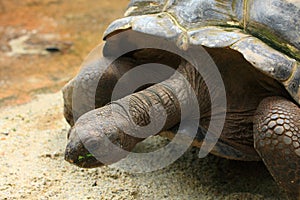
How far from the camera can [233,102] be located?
307 cm

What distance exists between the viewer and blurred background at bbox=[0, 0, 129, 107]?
16.7 ft

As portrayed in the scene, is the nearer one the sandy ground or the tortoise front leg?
the tortoise front leg

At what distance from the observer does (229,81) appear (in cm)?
304

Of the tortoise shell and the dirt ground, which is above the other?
the tortoise shell

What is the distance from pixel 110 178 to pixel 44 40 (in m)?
3.47

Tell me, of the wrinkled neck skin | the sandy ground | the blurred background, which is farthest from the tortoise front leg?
the blurred background

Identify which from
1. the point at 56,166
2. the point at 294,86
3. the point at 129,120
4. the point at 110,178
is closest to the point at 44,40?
the point at 56,166

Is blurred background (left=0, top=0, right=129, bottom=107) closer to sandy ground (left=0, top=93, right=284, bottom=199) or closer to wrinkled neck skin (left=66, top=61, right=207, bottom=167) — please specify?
sandy ground (left=0, top=93, right=284, bottom=199)

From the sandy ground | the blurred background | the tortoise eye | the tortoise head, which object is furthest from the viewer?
the blurred background

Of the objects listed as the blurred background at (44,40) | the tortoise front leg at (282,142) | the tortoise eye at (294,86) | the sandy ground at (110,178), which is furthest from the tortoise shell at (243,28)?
the blurred background at (44,40)

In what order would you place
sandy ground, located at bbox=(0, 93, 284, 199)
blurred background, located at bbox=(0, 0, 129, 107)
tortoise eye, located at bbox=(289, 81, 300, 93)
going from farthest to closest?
blurred background, located at bbox=(0, 0, 129, 107)
sandy ground, located at bbox=(0, 93, 284, 199)
tortoise eye, located at bbox=(289, 81, 300, 93)

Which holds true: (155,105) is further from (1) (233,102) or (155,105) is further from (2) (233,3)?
(2) (233,3)

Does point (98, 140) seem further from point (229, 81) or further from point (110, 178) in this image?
point (229, 81)

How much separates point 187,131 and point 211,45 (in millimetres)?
561
